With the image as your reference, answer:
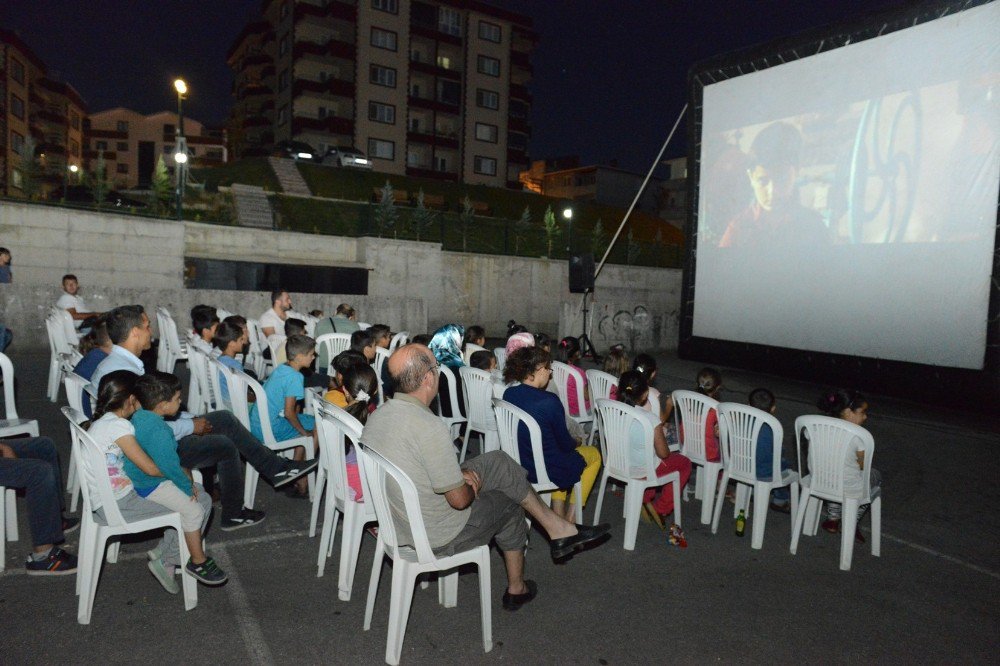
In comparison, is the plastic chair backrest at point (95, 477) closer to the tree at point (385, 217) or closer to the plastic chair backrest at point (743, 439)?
the plastic chair backrest at point (743, 439)

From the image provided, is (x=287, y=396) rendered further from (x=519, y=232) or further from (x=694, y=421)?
(x=519, y=232)

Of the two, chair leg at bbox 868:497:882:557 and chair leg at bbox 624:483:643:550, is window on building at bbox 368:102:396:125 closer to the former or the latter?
chair leg at bbox 624:483:643:550

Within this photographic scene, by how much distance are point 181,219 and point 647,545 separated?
39.0 ft

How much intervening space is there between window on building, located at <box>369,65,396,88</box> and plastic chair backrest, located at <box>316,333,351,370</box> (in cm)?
3569

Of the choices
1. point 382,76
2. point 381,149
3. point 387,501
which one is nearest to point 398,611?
point 387,501

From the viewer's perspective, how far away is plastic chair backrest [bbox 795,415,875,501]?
3641 millimetres

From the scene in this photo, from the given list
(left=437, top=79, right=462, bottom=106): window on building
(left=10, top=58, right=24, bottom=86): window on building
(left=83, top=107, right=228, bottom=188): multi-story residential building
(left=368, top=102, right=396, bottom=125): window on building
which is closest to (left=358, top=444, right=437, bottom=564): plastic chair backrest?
(left=368, top=102, right=396, bottom=125): window on building

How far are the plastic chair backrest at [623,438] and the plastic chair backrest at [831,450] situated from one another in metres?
0.96

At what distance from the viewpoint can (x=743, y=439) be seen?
4.04 meters

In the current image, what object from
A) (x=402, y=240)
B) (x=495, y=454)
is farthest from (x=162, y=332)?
(x=402, y=240)

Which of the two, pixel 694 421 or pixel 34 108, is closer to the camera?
pixel 694 421

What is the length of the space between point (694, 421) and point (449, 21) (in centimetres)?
4290

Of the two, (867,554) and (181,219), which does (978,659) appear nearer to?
(867,554)

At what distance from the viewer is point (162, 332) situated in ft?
26.4
